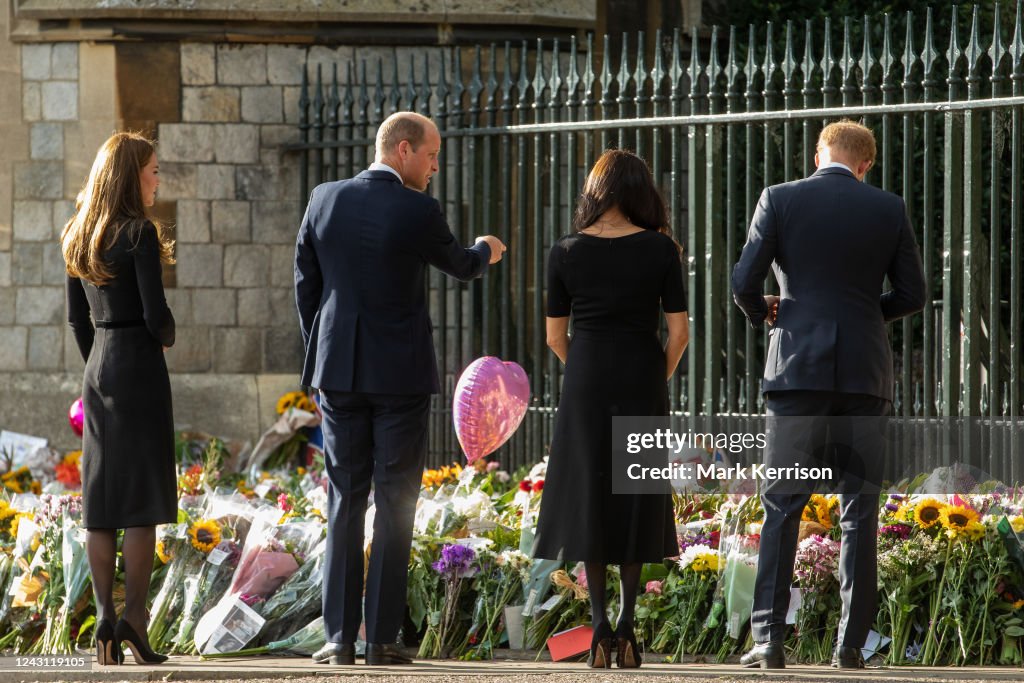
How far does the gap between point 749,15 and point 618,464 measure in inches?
250

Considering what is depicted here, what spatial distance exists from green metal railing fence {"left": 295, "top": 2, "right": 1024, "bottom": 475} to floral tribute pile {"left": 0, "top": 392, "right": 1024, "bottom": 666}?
120 cm

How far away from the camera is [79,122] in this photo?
9.62 m

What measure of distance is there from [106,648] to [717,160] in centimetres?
392

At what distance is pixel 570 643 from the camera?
5.30 meters

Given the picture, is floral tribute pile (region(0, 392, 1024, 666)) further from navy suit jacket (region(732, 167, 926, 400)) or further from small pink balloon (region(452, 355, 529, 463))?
navy suit jacket (region(732, 167, 926, 400))

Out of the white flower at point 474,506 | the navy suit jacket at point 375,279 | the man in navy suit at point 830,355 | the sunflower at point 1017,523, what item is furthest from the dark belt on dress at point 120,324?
the sunflower at point 1017,523

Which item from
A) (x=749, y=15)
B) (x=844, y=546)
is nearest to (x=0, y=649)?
(x=844, y=546)

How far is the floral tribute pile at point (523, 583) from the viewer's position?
521cm

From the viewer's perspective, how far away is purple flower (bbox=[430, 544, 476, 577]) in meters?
5.41

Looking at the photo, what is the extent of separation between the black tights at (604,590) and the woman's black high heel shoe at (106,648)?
4.98ft

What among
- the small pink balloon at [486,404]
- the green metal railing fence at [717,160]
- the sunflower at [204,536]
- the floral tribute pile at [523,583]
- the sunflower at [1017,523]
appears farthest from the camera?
the green metal railing fence at [717,160]

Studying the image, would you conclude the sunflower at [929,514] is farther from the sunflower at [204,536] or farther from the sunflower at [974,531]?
the sunflower at [204,536]

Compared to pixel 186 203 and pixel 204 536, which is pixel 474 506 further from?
pixel 186 203

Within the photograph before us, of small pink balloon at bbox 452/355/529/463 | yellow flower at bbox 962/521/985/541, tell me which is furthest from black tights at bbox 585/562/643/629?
small pink balloon at bbox 452/355/529/463
